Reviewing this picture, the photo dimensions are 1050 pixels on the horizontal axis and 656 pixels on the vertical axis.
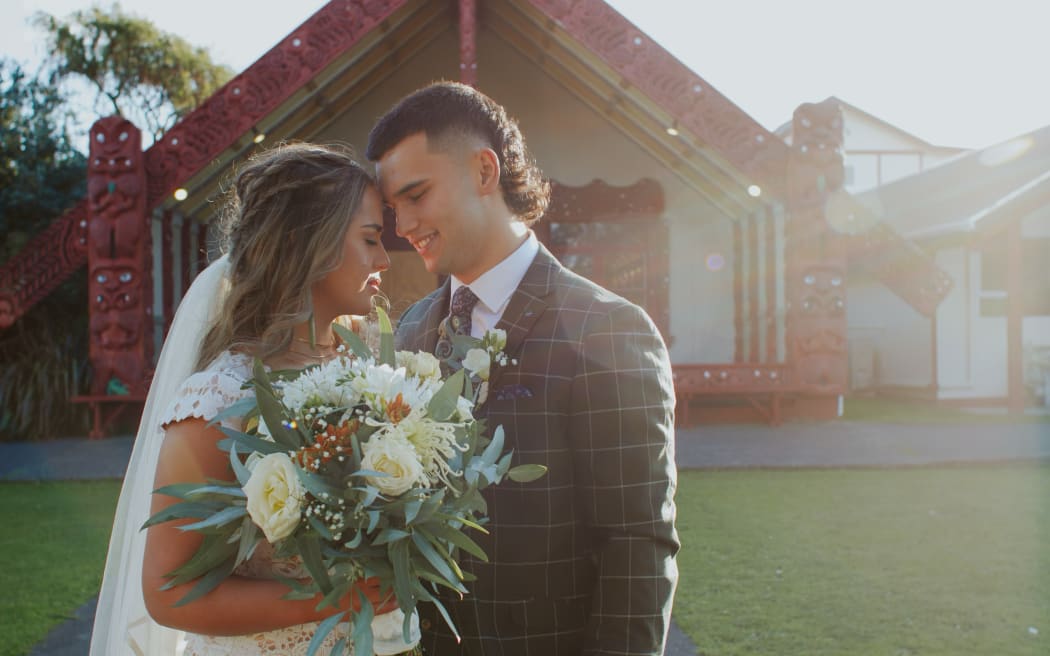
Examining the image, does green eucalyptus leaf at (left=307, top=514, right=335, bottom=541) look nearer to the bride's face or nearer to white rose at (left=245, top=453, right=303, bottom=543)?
white rose at (left=245, top=453, right=303, bottom=543)

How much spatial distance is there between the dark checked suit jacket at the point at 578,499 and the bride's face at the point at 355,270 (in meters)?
0.47

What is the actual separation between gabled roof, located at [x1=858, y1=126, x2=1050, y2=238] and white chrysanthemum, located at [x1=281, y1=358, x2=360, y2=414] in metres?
15.1

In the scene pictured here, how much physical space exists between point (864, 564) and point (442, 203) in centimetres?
438

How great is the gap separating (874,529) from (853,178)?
36.9 metres

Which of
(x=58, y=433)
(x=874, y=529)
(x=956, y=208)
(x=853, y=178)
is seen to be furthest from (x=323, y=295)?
(x=853, y=178)

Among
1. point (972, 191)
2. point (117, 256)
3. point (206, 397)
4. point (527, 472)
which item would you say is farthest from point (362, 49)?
point (972, 191)

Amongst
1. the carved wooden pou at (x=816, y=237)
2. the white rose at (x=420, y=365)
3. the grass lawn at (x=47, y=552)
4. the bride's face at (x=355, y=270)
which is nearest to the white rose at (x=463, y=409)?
the white rose at (x=420, y=365)

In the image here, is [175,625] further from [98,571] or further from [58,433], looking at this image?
[58,433]

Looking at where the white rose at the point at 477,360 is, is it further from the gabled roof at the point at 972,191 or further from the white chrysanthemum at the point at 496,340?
the gabled roof at the point at 972,191

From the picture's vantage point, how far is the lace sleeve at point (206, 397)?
1.98 metres

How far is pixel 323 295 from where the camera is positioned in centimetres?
247

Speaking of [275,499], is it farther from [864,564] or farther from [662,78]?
[662,78]

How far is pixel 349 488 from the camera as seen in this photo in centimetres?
168

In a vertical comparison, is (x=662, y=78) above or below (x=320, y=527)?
above
